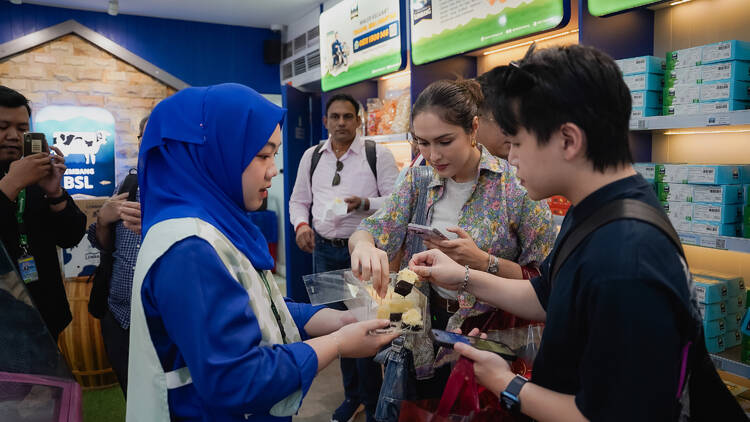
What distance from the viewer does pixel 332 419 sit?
11.3 feet

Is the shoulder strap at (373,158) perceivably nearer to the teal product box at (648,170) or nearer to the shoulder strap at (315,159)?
the shoulder strap at (315,159)

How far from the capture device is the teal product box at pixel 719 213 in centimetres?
216

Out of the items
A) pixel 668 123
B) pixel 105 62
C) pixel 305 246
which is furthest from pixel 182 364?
pixel 105 62

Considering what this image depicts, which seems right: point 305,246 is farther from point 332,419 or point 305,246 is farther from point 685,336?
point 685,336

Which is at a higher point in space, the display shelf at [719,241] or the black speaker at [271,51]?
the black speaker at [271,51]

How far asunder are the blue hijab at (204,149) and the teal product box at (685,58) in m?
1.93

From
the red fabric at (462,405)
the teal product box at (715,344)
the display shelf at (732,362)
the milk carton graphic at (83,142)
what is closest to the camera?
the red fabric at (462,405)

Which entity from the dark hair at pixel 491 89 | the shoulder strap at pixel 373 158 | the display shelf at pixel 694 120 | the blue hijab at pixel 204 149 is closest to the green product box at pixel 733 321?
the display shelf at pixel 694 120

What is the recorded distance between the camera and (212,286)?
1123 mm

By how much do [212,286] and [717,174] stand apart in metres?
A: 2.13

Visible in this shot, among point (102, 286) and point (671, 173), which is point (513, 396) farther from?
point (102, 286)

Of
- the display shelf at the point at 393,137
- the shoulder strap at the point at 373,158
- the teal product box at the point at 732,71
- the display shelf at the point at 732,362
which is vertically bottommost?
the display shelf at the point at 732,362

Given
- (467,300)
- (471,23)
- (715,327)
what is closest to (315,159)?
(471,23)

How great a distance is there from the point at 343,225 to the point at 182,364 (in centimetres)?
286
